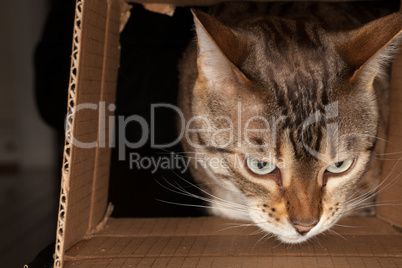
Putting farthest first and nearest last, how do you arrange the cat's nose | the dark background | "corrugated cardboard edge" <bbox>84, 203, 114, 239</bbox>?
the dark background, "corrugated cardboard edge" <bbox>84, 203, 114, 239</bbox>, the cat's nose

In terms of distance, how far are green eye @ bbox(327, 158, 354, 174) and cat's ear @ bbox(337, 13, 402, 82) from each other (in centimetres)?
24

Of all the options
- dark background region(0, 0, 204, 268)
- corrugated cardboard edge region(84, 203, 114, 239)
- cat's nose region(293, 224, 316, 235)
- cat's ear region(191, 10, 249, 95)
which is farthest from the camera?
dark background region(0, 0, 204, 268)

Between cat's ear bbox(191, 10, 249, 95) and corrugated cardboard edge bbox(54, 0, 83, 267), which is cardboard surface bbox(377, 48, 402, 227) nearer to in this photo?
cat's ear bbox(191, 10, 249, 95)

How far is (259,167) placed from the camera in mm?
1341

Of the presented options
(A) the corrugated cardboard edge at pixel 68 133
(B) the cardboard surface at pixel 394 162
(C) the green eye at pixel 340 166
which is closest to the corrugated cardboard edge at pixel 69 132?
(A) the corrugated cardboard edge at pixel 68 133

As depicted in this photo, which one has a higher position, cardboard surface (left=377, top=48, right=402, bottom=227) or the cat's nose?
cardboard surface (left=377, top=48, right=402, bottom=227)

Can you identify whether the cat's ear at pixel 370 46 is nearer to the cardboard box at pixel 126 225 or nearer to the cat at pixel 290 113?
the cat at pixel 290 113

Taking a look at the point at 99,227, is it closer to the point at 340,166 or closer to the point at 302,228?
the point at 302,228

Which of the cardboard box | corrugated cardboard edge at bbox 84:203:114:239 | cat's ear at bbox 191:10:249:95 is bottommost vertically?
corrugated cardboard edge at bbox 84:203:114:239

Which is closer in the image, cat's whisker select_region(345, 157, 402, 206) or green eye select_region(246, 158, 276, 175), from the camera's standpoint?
green eye select_region(246, 158, 276, 175)

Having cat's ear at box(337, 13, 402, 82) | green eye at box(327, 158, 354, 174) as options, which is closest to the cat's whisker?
green eye at box(327, 158, 354, 174)

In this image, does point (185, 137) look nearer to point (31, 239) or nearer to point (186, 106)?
point (186, 106)

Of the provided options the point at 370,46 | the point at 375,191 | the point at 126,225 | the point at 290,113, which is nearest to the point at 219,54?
the point at 290,113

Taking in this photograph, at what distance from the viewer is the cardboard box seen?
1261mm
